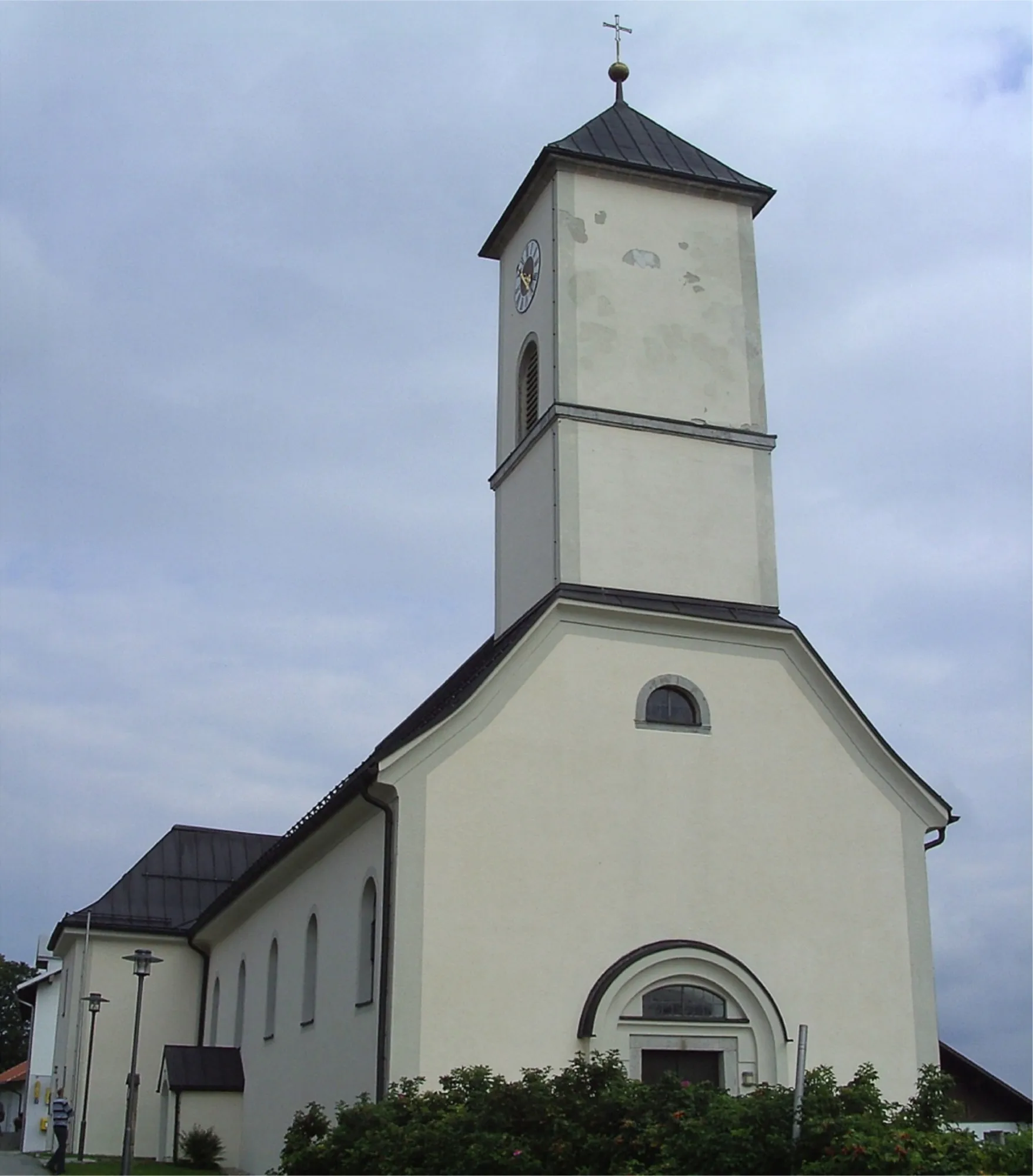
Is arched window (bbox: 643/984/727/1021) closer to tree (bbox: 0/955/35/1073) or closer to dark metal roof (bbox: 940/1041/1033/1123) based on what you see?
dark metal roof (bbox: 940/1041/1033/1123)

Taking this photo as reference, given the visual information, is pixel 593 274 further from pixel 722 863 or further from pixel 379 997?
pixel 379 997

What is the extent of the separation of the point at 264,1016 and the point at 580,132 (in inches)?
668

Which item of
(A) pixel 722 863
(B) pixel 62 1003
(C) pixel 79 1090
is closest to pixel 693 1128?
(A) pixel 722 863

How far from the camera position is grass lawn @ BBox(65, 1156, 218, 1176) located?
26250mm

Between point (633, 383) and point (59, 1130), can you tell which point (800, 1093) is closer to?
point (633, 383)

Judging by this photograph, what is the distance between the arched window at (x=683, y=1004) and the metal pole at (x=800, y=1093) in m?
5.44

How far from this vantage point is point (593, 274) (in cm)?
2377

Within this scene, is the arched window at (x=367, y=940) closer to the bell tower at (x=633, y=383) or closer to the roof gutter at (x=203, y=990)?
the bell tower at (x=633, y=383)

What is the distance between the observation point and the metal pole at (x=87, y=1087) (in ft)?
112

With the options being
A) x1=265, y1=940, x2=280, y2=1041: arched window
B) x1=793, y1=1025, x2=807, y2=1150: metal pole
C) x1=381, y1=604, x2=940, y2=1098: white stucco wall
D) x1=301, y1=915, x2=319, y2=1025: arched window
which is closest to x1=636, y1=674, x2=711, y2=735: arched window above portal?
x1=381, y1=604, x2=940, y2=1098: white stucco wall

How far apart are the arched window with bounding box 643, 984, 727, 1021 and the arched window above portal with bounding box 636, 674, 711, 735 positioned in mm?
3563

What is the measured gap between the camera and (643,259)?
2414 centimetres

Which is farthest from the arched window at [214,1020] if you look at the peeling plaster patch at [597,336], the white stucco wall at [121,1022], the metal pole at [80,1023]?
the peeling plaster patch at [597,336]

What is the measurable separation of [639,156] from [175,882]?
81.5 feet
